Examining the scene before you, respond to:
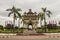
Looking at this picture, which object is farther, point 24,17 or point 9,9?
point 24,17

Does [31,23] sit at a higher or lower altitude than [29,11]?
lower

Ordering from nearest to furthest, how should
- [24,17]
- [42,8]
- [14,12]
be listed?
[14,12]
[42,8]
[24,17]

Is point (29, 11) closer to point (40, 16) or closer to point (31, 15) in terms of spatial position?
point (31, 15)

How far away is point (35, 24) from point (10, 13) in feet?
76.7

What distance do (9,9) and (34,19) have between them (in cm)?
2318

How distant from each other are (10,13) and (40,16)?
15.0 m

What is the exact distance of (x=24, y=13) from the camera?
3167 inches

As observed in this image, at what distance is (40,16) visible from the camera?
69500 mm

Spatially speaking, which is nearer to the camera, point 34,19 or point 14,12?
point 14,12

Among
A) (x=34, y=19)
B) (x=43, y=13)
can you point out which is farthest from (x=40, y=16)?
(x=34, y=19)

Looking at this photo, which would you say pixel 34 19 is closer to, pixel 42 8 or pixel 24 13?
pixel 24 13

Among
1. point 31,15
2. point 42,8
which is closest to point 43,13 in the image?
point 42,8

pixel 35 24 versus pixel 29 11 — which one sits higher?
pixel 29 11

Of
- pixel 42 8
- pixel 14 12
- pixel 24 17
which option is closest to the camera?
pixel 14 12
